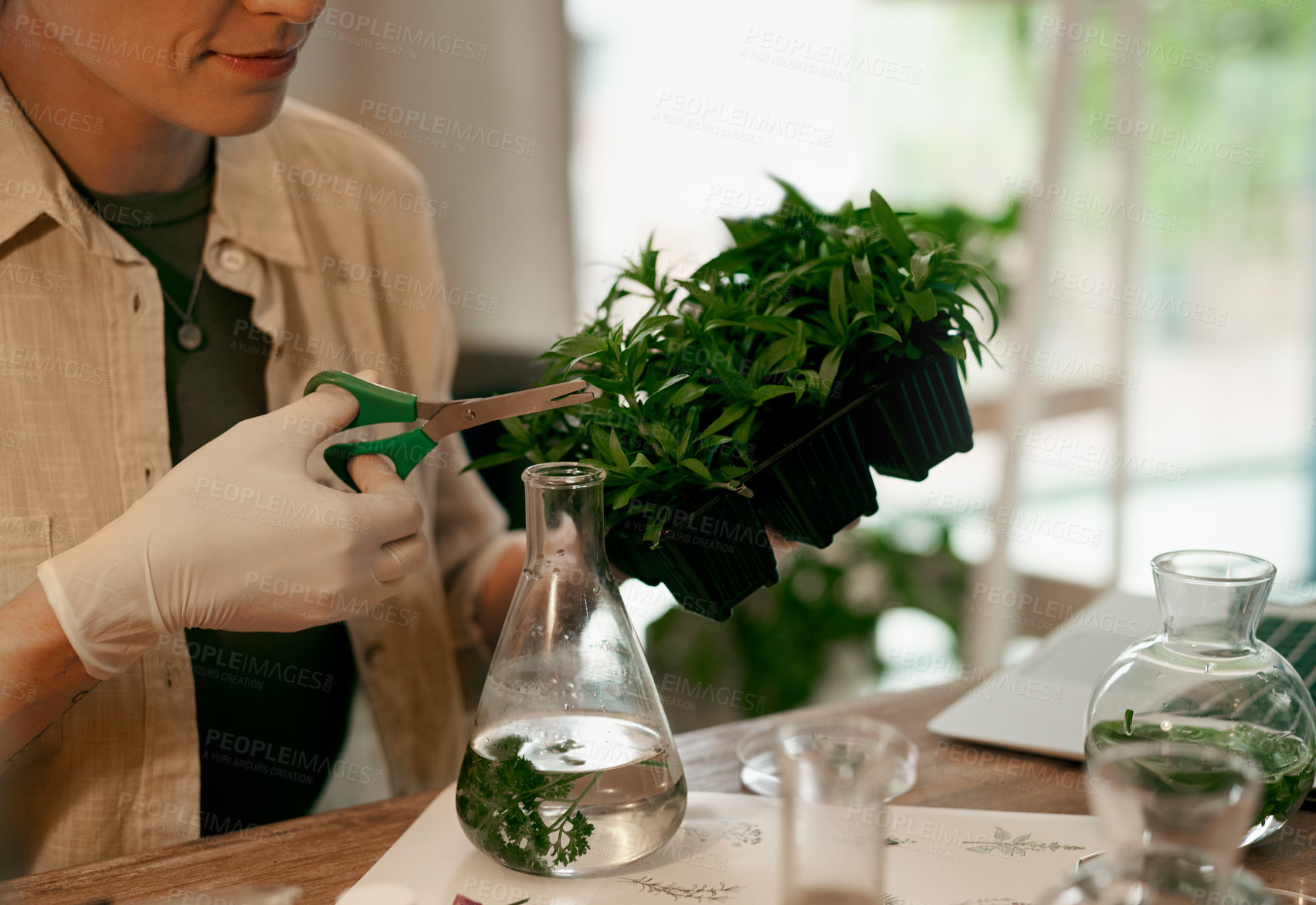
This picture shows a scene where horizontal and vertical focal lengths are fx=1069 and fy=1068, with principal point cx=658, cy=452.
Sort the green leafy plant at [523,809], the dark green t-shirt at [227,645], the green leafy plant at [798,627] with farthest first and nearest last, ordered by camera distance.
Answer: the green leafy plant at [798,627], the dark green t-shirt at [227,645], the green leafy plant at [523,809]

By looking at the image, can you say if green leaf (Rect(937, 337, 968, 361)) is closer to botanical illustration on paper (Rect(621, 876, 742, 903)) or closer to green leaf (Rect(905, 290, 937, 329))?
green leaf (Rect(905, 290, 937, 329))

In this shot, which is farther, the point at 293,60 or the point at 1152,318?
the point at 1152,318

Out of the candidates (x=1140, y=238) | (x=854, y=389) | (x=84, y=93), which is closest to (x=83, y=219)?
(x=84, y=93)

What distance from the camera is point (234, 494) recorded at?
673 mm

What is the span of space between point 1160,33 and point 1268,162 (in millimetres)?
413

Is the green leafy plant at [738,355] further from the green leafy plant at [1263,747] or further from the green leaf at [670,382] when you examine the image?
the green leafy plant at [1263,747]

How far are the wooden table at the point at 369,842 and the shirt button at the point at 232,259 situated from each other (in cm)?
46

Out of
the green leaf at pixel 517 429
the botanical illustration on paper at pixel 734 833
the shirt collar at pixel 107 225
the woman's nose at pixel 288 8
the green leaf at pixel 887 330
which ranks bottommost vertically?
the botanical illustration on paper at pixel 734 833

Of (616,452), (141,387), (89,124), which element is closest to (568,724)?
(616,452)

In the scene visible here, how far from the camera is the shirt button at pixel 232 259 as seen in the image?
2.96 ft

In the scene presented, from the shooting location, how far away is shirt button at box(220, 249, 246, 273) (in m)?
0.90

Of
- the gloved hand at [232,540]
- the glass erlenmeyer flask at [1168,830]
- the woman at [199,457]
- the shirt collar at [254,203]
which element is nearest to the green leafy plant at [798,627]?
→ the woman at [199,457]

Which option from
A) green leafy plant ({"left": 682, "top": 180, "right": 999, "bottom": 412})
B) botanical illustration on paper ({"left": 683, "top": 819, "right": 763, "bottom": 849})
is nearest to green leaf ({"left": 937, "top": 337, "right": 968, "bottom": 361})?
green leafy plant ({"left": 682, "top": 180, "right": 999, "bottom": 412})

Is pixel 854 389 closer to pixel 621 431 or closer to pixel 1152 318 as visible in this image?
pixel 621 431
